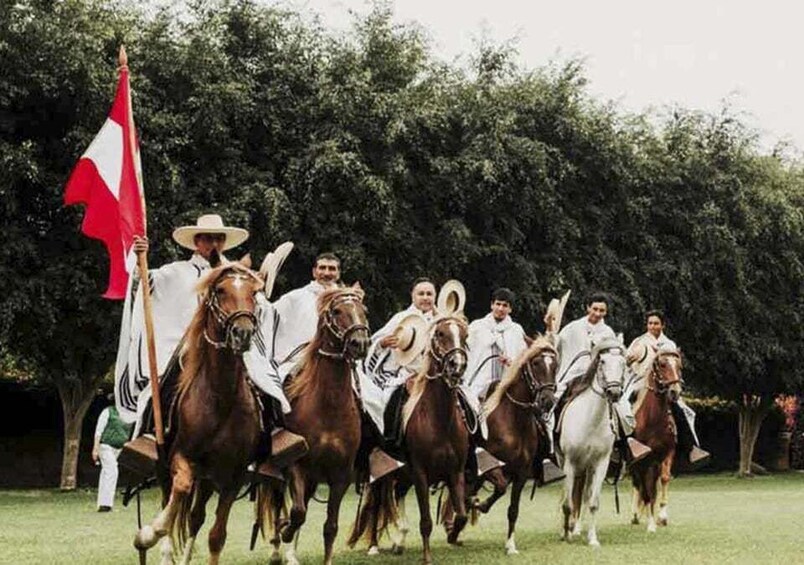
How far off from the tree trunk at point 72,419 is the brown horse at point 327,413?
18708 mm

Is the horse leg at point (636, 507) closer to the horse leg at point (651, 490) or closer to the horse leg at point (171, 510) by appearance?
the horse leg at point (651, 490)

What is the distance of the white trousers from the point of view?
23.8m

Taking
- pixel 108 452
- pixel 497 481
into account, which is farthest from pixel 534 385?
pixel 108 452

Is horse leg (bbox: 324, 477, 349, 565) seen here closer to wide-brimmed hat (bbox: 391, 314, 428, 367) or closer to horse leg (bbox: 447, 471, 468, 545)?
horse leg (bbox: 447, 471, 468, 545)

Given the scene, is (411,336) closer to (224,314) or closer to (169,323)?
(169,323)

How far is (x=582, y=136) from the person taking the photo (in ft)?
113

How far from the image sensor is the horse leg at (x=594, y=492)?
16609mm

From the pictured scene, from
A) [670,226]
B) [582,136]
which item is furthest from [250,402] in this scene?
[670,226]

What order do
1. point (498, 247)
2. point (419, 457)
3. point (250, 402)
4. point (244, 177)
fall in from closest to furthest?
1. point (250, 402)
2. point (419, 457)
3. point (244, 177)
4. point (498, 247)

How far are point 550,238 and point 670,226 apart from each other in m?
5.18

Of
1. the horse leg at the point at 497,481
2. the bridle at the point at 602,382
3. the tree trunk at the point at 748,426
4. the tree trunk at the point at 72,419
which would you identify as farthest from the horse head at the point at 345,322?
the tree trunk at the point at 748,426

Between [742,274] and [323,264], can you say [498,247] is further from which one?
[323,264]

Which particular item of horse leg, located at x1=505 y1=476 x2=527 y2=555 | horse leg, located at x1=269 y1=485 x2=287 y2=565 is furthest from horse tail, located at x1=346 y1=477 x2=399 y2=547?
horse leg, located at x1=269 y1=485 x2=287 y2=565

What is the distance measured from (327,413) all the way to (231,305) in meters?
2.62
